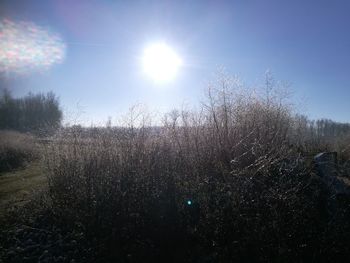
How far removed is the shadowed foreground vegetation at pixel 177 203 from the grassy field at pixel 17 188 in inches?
35.0

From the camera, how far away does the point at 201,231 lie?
605 cm

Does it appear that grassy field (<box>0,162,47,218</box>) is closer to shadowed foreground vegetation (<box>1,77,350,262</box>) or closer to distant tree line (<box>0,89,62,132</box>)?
shadowed foreground vegetation (<box>1,77,350,262</box>)

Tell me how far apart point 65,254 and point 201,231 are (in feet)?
7.89

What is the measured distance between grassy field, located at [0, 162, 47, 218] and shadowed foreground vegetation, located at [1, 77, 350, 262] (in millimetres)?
888

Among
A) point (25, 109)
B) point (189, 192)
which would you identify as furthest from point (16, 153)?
point (25, 109)

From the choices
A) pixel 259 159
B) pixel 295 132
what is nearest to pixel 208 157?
pixel 259 159

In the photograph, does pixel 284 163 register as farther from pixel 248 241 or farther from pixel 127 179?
pixel 127 179

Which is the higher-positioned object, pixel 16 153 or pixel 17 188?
pixel 16 153

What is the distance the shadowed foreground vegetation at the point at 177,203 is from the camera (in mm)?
5801

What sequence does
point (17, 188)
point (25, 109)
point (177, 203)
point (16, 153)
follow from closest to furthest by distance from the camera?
point (177, 203), point (17, 188), point (16, 153), point (25, 109)

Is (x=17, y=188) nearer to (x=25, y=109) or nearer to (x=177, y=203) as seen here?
(x=177, y=203)

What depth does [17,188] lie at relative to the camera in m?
10.0

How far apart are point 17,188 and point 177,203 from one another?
19.2 feet

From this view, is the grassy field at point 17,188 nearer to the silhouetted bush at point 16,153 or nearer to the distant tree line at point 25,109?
the silhouetted bush at point 16,153
